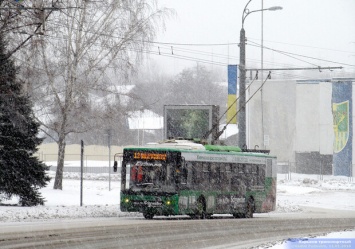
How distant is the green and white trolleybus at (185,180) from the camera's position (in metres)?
29.0

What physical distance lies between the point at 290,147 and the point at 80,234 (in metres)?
67.7

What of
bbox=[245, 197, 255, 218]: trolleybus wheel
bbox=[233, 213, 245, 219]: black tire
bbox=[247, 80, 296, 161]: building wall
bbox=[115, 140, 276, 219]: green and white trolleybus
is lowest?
bbox=[233, 213, 245, 219]: black tire

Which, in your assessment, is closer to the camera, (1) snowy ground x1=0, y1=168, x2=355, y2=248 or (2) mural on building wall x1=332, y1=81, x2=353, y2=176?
(1) snowy ground x1=0, y1=168, x2=355, y2=248

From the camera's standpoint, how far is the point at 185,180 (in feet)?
96.9

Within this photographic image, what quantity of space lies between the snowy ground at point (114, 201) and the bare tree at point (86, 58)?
2.97m

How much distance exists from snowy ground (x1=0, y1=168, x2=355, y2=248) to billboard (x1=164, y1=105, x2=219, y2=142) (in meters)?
4.38

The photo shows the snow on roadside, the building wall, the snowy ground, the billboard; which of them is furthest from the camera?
the building wall

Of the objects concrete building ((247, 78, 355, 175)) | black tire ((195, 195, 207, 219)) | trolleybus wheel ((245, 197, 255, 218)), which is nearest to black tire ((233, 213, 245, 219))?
trolleybus wheel ((245, 197, 255, 218))

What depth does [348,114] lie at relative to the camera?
74125 millimetres

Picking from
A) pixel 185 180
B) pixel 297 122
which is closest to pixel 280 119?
pixel 297 122

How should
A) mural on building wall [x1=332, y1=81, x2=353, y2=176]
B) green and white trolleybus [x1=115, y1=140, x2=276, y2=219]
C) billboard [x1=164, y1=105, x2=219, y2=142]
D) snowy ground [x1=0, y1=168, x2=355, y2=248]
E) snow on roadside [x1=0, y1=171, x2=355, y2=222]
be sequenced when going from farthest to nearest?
mural on building wall [x1=332, y1=81, x2=353, y2=176] < billboard [x1=164, y1=105, x2=219, y2=142] < green and white trolleybus [x1=115, y1=140, x2=276, y2=219] < snow on roadside [x1=0, y1=171, x2=355, y2=222] < snowy ground [x1=0, y1=168, x2=355, y2=248]

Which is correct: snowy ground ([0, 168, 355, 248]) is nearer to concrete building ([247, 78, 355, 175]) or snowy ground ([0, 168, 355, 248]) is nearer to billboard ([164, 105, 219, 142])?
billboard ([164, 105, 219, 142])

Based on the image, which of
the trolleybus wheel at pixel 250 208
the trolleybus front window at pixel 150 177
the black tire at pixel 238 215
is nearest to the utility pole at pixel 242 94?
the trolleybus wheel at pixel 250 208

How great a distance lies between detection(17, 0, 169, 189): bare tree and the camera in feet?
128
